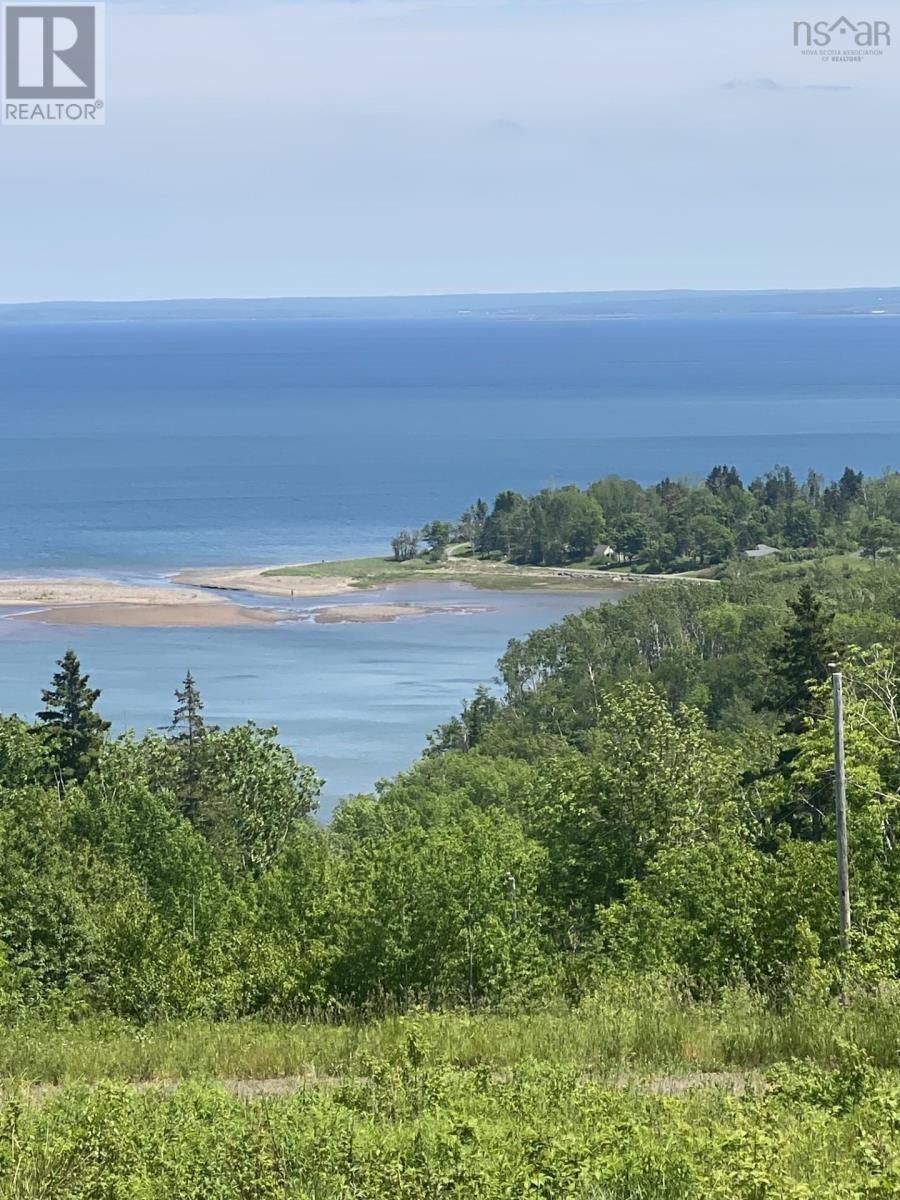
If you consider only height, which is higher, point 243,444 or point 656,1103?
point 243,444

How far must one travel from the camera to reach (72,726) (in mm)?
37750

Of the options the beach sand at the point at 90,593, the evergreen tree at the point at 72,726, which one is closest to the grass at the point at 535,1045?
the evergreen tree at the point at 72,726

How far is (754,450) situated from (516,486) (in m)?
38.5

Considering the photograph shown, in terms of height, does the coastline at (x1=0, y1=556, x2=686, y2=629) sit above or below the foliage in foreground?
above

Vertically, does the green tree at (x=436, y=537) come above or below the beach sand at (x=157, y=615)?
above

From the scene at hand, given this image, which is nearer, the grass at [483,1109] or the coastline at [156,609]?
the grass at [483,1109]

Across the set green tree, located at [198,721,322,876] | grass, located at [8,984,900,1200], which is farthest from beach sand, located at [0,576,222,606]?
grass, located at [8,984,900,1200]

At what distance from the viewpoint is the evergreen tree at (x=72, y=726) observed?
36375mm

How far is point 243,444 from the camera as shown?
184 metres

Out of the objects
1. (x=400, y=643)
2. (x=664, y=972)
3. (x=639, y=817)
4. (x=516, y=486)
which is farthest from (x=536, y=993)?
(x=516, y=486)

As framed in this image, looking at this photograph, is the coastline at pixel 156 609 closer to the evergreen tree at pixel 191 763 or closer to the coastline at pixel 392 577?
the coastline at pixel 392 577

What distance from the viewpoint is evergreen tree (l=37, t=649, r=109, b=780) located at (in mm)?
36375

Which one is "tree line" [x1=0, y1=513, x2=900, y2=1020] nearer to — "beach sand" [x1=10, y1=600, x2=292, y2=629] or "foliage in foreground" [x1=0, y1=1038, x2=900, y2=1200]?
"foliage in foreground" [x1=0, y1=1038, x2=900, y2=1200]

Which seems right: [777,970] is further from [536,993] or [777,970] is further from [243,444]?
[243,444]
